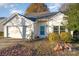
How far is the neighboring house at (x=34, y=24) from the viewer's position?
6.16 m

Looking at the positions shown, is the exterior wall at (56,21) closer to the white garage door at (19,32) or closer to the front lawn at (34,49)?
the front lawn at (34,49)

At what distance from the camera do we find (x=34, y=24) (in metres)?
6.18

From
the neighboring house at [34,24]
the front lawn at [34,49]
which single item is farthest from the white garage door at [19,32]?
the front lawn at [34,49]

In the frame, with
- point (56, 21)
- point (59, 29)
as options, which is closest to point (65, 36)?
point (59, 29)

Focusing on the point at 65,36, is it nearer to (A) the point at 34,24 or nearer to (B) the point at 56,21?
(B) the point at 56,21

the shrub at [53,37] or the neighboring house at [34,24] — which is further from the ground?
the neighboring house at [34,24]

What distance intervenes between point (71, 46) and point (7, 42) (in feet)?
3.47

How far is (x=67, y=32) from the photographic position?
6.12 metres

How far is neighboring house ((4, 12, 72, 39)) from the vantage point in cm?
616

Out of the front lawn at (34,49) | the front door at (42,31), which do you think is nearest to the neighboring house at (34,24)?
the front door at (42,31)

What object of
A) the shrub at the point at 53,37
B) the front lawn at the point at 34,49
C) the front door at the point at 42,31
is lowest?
the front lawn at the point at 34,49

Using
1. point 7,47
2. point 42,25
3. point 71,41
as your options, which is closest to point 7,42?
point 7,47

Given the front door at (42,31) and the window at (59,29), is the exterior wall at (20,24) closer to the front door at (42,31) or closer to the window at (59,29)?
the front door at (42,31)

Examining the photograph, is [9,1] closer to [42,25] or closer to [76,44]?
[42,25]
